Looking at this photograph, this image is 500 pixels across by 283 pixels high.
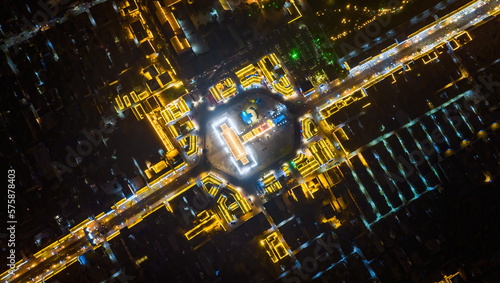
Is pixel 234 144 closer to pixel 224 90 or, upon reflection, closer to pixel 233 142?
pixel 233 142

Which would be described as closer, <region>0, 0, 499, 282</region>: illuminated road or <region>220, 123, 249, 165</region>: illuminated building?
<region>220, 123, 249, 165</region>: illuminated building

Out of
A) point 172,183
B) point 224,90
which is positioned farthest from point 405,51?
point 172,183

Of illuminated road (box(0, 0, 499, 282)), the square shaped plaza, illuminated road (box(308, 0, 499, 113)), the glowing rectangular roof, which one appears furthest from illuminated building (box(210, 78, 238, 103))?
illuminated road (box(308, 0, 499, 113))

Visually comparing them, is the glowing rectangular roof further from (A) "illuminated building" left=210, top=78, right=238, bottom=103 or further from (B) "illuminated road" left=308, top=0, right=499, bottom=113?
(B) "illuminated road" left=308, top=0, right=499, bottom=113

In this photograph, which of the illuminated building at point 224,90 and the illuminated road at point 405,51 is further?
the illuminated road at point 405,51

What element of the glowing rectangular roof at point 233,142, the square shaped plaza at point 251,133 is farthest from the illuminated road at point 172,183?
the glowing rectangular roof at point 233,142

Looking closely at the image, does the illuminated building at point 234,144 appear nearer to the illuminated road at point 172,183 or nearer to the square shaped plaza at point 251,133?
the square shaped plaza at point 251,133
